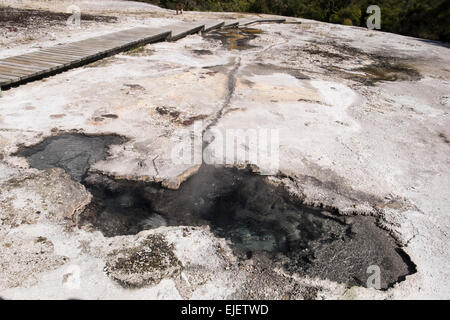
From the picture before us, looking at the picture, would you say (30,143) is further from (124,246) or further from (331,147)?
(331,147)

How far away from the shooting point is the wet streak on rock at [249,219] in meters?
2.41

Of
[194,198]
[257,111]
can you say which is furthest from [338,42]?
[194,198]

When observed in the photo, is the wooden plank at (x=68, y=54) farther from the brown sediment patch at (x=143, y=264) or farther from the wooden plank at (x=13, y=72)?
the brown sediment patch at (x=143, y=264)

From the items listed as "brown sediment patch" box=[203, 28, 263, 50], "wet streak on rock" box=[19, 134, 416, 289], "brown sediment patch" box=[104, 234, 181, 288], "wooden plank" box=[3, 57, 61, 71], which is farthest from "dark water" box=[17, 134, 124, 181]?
"brown sediment patch" box=[203, 28, 263, 50]

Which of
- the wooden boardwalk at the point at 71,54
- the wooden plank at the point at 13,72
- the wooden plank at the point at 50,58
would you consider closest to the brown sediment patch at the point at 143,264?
the wooden boardwalk at the point at 71,54

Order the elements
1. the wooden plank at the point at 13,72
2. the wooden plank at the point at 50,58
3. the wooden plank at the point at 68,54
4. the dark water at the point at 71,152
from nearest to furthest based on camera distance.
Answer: the dark water at the point at 71,152
the wooden plank at the point at 13,72
the wooden plank at the point at 68,54
the wooden plank at the point at 50,58

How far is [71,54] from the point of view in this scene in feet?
21.1

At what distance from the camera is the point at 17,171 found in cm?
306

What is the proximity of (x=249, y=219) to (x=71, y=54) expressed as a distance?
210 inches

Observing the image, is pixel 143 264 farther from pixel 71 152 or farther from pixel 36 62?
pixel 36 62

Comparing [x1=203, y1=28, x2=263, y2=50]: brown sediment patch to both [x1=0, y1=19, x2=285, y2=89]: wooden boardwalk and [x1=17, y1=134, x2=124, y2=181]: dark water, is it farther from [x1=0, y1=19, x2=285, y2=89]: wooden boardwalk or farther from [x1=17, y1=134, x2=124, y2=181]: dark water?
[x1=17, y1=134, x2=124, y2=181]: dark water

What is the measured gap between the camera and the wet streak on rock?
241 cm

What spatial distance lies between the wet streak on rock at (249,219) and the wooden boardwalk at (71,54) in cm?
239

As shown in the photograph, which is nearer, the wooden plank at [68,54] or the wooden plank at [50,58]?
the wooden plank at [68,54]
